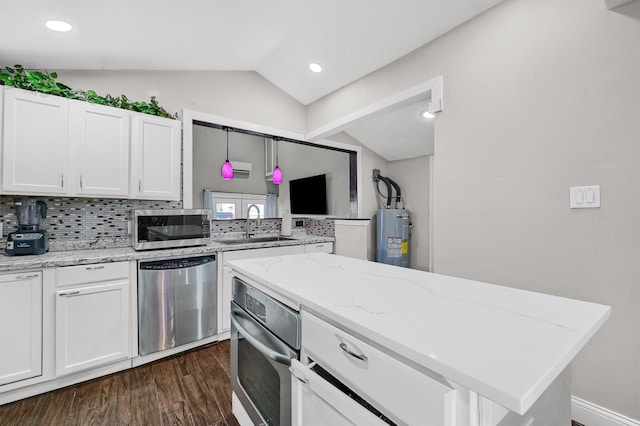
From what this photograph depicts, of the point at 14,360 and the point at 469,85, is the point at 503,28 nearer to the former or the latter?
the point at 469,85

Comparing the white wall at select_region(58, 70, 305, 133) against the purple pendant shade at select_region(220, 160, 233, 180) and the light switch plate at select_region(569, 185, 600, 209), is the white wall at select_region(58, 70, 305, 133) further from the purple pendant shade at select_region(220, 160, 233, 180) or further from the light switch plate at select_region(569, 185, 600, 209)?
the light switch plate at select_region(569, 185, 600, 209)

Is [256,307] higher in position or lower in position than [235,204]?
lower

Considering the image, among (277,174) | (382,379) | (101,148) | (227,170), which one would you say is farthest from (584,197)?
(101,148)

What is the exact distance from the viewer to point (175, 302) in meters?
2.39

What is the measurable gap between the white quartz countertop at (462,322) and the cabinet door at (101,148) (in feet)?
6.13

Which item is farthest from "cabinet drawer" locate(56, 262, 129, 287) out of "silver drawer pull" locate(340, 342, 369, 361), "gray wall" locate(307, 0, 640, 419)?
"gray wall" locate(307, 0, 640, 419)

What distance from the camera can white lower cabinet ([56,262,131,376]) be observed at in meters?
1.96

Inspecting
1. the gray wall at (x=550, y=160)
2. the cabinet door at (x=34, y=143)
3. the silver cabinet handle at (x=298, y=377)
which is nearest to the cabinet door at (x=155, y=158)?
the cabinet door at (x=34, y=143)

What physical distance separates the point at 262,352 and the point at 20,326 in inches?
72.2

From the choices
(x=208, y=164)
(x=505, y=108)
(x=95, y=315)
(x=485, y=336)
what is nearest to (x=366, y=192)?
(x=208, y=164)

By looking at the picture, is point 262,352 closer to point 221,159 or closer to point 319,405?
point 319,405

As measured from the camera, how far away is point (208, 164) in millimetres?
3246

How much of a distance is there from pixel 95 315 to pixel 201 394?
963 millimetres

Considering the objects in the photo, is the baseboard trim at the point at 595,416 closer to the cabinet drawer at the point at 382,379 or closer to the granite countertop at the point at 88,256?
the cabinet drawer at the point at 382,379
